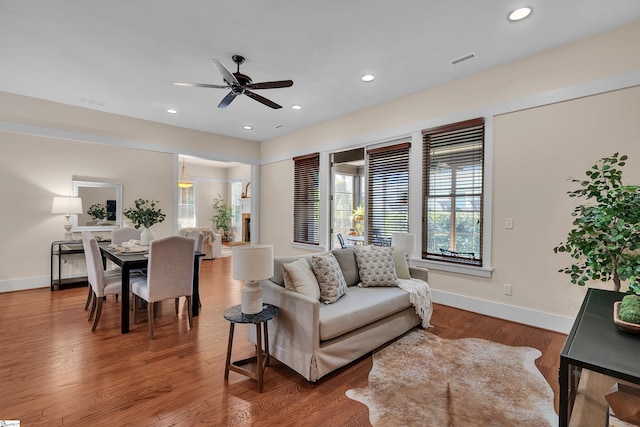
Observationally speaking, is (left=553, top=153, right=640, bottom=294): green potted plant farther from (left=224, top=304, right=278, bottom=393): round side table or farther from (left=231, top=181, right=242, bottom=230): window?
(left=231, top=181, right=242, bottom=230): window

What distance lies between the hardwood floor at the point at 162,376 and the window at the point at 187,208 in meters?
7.06

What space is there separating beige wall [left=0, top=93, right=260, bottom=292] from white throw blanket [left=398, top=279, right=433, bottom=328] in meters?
5.06

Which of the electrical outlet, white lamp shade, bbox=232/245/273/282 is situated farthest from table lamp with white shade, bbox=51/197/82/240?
the electrical outlet

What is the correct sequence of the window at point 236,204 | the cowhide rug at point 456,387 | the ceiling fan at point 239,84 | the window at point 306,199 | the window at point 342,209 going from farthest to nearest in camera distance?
the window at point 236,204, the window at point 342,209, the window at point 306,199, the ceiling fan at point 239,84, the cowhide rug at point 456,387

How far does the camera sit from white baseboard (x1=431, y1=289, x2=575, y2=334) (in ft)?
10.5

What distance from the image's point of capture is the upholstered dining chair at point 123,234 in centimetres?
447

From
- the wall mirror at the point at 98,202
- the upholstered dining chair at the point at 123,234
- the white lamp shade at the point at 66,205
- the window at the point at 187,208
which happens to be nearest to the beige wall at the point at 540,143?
the upholstered dining chair at the point at 123,234

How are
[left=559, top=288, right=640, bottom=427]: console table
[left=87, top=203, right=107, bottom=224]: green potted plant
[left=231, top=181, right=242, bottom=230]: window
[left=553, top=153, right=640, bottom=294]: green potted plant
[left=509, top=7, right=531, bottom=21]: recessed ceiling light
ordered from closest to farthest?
1. [left=559, top=288, right=640, bottom=427]: console table
2. [left=553, top=153, right=640, bottom=294]: green potted plant
3. [left=509, top=7, right=531, bottom=21]: recessed ceiling light
4. [left=87, top=203, right=107, bottom=224]: green potted plant
5. [left=231, top=181, right=242, bottom=230]: window

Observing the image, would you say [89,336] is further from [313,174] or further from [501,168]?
[501,168]

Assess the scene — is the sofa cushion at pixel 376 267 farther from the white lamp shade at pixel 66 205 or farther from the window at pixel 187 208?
the window at pixel 187 208

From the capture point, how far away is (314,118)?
5.75m

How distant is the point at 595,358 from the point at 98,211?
22.0 ft

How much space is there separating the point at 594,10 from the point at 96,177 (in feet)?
23.5

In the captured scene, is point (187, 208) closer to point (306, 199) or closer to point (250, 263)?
point (306, 199)
